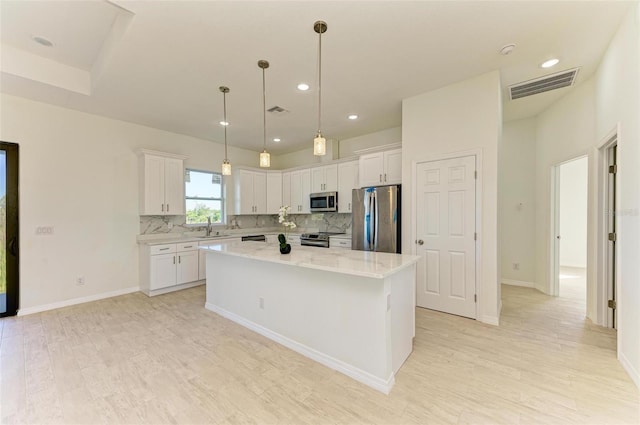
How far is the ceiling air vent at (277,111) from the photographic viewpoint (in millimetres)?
4066

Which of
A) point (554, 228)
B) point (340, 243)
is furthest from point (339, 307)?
point (554, 228)

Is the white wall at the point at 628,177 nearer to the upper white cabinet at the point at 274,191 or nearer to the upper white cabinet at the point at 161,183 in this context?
the upper white cabinet at the point at 274,191

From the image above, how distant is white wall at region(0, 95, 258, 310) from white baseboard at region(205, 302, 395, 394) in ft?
8.66

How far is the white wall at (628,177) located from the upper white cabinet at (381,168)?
232cm

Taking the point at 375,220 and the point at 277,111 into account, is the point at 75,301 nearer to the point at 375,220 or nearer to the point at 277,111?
the point at 277,111

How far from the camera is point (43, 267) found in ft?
12.4

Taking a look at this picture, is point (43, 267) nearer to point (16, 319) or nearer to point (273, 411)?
point (16, 319)

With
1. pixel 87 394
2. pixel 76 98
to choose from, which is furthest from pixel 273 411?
pixel 76 98

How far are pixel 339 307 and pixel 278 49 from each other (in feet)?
8.23

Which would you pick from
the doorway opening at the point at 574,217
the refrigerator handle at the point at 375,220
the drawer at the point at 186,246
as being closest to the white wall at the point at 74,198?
the drawer at the point at 186,246

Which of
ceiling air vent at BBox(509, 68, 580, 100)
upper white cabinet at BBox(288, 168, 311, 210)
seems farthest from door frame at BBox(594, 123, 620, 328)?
upper white cabinet at BBox(288, 168, 311, 210)

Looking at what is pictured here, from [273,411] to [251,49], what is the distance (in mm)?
3084

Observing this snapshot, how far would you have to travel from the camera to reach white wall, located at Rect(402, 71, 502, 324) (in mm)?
3121

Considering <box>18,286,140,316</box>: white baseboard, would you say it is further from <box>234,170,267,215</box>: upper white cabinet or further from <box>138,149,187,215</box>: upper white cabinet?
<box>234,170,267,215</box>: upper white cabinet
